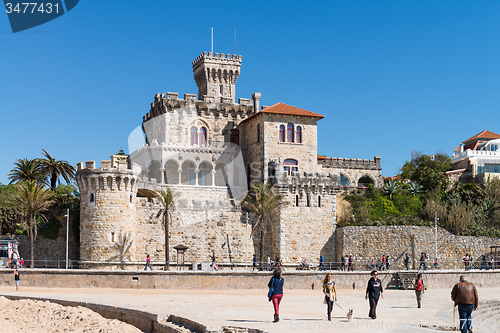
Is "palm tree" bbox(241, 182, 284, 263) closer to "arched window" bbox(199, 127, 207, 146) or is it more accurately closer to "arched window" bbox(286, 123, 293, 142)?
"arched window" bbox(286, 123, 293, 142)

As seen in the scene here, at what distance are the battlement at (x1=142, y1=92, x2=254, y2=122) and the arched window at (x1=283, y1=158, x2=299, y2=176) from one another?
802cm

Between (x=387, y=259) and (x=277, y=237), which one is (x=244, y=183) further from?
(x=387, y=259)

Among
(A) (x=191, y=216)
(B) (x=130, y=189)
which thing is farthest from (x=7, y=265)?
(A) (x=191, y=216)

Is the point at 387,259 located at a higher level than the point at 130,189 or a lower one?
lower

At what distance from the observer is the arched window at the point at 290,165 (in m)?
49.5

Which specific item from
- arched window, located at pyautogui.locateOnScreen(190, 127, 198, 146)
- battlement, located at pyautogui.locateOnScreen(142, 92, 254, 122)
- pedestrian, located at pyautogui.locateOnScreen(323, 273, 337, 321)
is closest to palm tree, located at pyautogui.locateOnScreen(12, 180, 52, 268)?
battlement, located at pyautogui.locateOnScreen(142, 92, 254, 122)

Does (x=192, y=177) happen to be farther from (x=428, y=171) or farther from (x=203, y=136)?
(x=428, y=171)

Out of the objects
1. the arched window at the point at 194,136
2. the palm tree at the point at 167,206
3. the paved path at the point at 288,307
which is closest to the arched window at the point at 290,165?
the arched window at the point at 194,136

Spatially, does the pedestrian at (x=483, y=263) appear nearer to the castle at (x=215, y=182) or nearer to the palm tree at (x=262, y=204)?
the castle at (x=215, y=182)

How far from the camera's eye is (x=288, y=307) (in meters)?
23.5

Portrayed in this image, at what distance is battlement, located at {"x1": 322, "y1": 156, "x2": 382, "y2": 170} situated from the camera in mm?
58312

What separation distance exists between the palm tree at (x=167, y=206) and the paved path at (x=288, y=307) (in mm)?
8059

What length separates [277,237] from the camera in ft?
148

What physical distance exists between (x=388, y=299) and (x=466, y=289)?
537 inches
